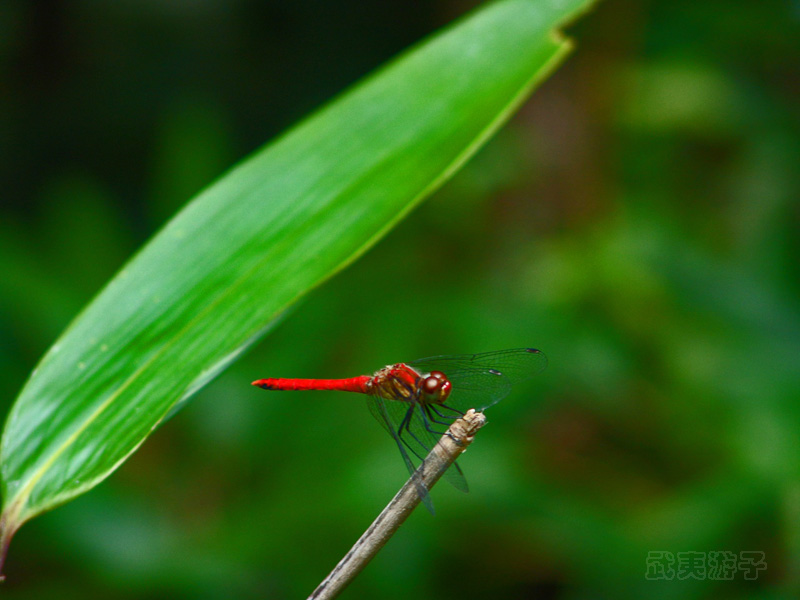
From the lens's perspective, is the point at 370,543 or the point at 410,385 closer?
the point at 370,543

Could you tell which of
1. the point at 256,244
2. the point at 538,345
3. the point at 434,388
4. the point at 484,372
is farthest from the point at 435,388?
the point at 538,345

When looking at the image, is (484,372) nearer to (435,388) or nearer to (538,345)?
(435,388)

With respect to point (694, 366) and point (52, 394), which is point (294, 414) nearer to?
point (694, 366)

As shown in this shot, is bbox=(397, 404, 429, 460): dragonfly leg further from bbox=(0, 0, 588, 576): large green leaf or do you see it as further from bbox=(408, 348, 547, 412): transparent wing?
bbox=(0, 0, 588, 576): large green leaf

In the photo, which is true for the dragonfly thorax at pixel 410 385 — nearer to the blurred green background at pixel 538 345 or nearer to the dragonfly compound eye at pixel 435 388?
the dragonfly compound eye at pixel 435 388

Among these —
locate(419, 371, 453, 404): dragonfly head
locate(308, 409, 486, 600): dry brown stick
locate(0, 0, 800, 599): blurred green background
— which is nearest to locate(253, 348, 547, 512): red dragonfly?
locate(419, 371, 453, 404): dragonfly head
